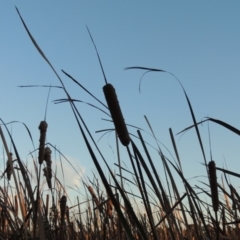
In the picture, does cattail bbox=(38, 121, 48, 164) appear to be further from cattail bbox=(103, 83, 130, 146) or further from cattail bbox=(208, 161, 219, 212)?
cattail bbox=(103, 83, 130, 146)

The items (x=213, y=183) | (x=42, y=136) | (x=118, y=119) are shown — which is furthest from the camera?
(x=42, y=136)

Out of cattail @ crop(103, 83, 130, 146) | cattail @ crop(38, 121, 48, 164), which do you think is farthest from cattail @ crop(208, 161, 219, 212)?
cattail @ crop(38, 121, 48, 164)

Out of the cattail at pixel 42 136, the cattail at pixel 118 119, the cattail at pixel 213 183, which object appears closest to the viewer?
the cattail at pixel 118 119

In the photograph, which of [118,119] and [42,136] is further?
[42,136]

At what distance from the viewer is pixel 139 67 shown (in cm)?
158

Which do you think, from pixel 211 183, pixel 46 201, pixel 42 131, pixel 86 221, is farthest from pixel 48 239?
pixel 211 183

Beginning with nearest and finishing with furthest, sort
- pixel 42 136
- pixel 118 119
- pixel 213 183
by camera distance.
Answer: pixel 118 119 → pixel 213 183 → pixel 42 136

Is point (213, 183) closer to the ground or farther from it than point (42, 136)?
closer to the ground

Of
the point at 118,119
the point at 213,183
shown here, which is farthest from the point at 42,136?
the point at 118,119

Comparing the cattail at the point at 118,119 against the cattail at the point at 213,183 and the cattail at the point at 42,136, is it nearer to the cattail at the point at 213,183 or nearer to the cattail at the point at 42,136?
the cattail at the point at 213,183

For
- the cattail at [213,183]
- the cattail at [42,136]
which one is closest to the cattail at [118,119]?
the cattail at [213,183]

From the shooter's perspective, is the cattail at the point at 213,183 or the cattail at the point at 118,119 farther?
the cattail at the point at 213,183

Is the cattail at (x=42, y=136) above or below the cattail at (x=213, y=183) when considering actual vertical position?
above

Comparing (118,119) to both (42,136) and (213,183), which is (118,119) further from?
(42,136)
